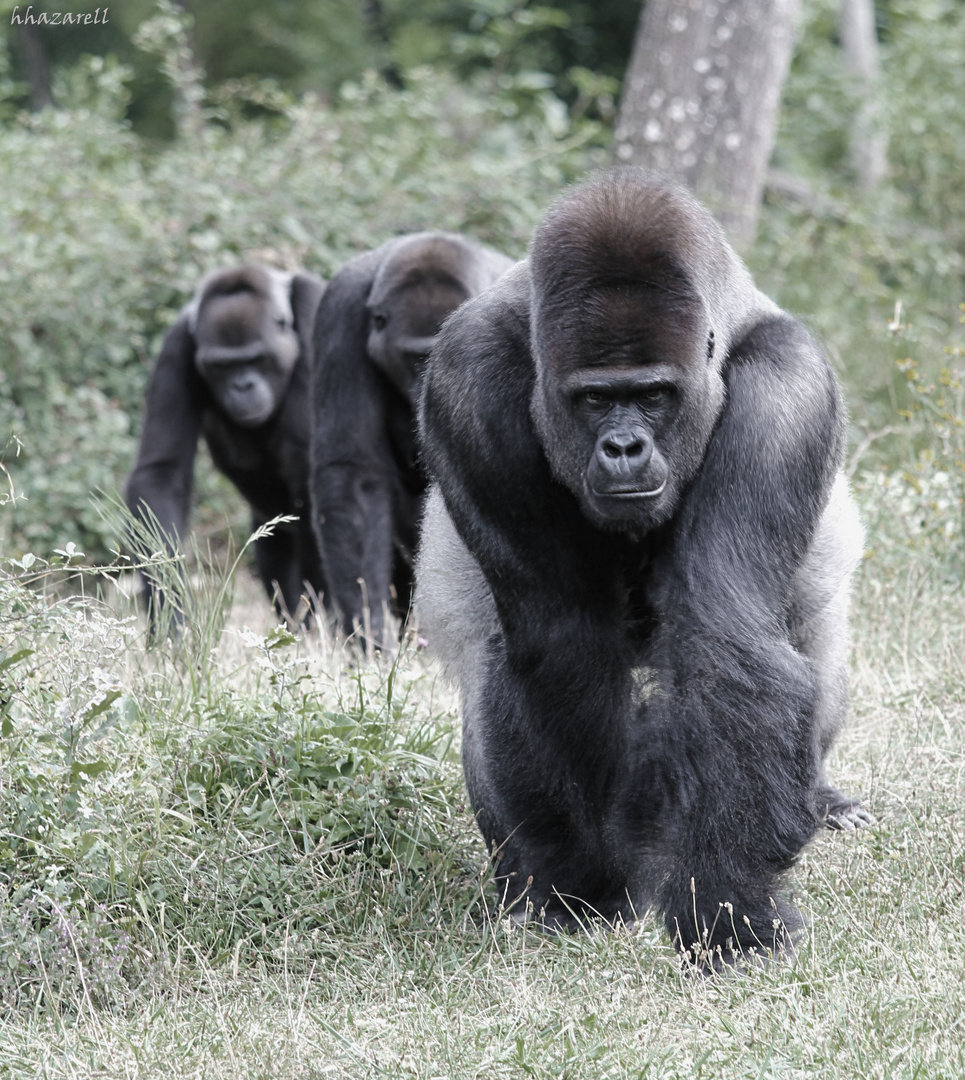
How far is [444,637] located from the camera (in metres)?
3.77

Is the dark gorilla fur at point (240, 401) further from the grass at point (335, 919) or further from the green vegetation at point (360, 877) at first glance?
the grass at point (335, 919)

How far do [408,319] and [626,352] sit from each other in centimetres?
253

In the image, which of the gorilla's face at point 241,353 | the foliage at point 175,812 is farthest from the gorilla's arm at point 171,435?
the foliage at point 175,812

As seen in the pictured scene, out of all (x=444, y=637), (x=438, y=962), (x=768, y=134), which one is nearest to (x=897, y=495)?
(x=444, y=637)

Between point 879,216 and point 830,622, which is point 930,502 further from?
point 879,216

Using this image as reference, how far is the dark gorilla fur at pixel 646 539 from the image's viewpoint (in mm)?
2869

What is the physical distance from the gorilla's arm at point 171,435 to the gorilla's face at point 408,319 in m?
1.44

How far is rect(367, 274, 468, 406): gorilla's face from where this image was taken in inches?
209

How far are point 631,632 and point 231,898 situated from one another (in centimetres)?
102

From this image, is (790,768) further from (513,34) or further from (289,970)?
(513,34)

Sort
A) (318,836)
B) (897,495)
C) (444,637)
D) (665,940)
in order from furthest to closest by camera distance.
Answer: (897,495) → (444,637) → (318,836) → (665,940)

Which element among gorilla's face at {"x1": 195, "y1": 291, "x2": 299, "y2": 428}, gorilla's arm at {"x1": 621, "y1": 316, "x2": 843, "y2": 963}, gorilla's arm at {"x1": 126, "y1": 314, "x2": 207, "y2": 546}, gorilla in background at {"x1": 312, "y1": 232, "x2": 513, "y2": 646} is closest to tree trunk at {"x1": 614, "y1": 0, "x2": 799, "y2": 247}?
gorilla's face at {"x1": 195, "y1": 291, "x2": 299, "y2": 428}

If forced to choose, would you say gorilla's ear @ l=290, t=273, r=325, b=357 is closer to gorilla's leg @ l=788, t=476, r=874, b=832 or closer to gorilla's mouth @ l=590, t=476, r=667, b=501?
gorilla's leg @ l=788, t=476, r=874, b=832

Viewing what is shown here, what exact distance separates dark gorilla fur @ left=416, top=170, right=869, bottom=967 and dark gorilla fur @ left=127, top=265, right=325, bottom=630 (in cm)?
335
